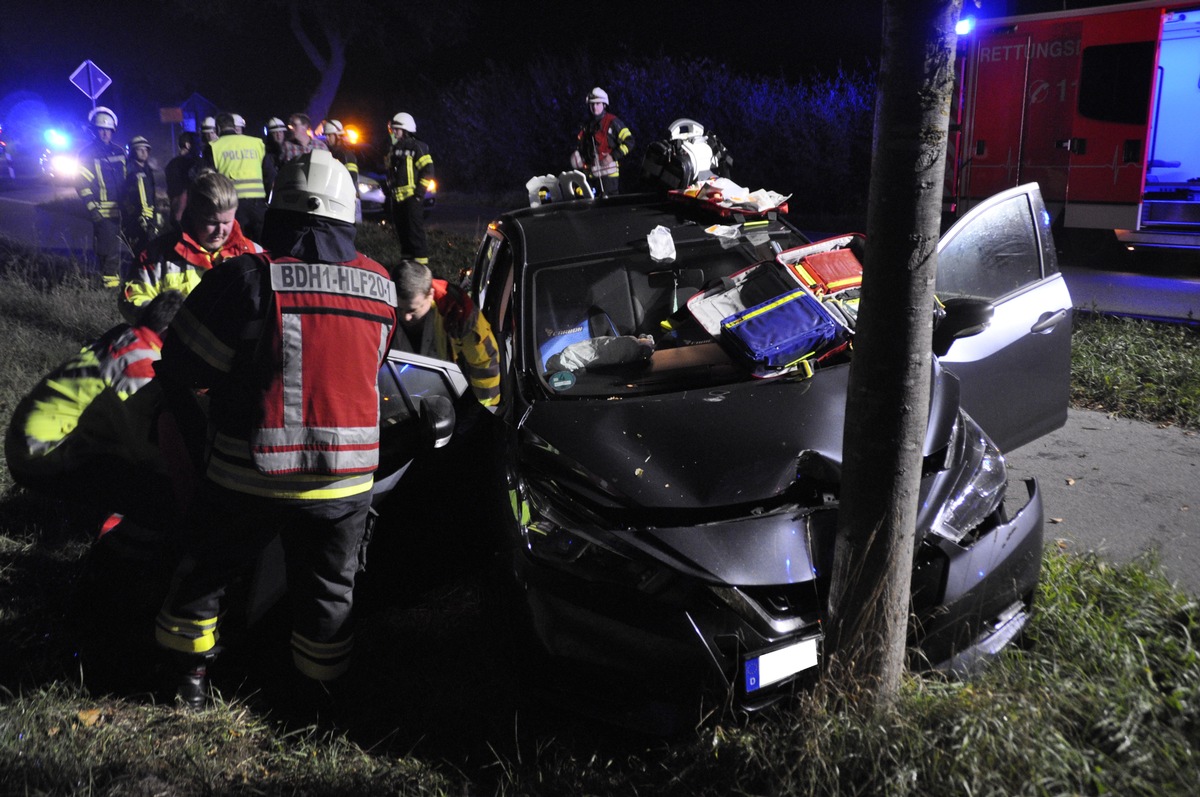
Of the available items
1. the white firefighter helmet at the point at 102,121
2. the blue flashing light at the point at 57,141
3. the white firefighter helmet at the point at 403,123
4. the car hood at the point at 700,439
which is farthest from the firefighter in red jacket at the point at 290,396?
the blue flashing light at the point at 57,141

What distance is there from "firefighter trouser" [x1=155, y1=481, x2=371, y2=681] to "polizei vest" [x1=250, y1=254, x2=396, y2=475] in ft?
0.65

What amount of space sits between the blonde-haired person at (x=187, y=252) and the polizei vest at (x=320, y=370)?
1.75 meters

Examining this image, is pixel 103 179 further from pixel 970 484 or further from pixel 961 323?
pixel 970 484

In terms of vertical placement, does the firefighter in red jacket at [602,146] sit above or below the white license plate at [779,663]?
above

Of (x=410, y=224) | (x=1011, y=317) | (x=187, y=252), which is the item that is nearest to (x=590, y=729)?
(x=1011, y=317)

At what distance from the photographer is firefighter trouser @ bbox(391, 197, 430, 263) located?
431 inches

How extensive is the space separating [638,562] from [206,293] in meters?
1.61

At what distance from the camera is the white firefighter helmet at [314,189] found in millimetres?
3191

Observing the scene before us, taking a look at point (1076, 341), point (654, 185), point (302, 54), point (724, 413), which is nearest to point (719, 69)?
point (1076, 341)

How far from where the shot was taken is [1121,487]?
5.04m

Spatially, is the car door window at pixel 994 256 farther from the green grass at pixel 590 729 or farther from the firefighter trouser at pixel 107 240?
the firefighter trouser at pixel 107 240

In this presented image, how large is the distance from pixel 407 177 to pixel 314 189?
26.0 feet

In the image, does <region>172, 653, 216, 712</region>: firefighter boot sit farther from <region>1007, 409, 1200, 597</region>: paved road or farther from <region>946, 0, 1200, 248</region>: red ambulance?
<region>946, 0, 1200, 248</region>: red ambulance

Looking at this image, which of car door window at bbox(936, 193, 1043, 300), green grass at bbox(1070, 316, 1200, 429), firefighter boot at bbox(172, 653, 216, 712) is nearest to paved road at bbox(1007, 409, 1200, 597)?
green grass at bbox(1070, 316, 1200, 429)
